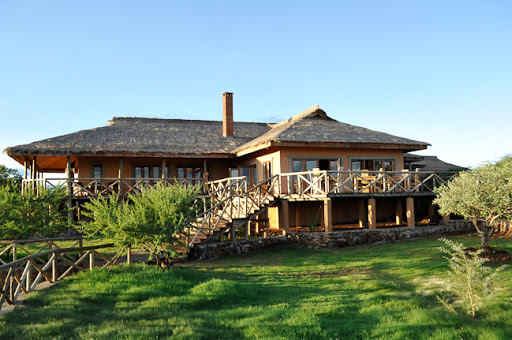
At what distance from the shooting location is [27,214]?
1359 cm

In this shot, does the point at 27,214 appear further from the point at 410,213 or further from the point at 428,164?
the point at 428,164

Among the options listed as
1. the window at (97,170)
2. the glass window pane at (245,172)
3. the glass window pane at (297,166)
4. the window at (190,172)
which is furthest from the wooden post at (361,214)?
the window at (97,170)

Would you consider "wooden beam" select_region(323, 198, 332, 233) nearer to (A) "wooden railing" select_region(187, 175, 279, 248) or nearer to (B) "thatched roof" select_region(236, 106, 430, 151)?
(A) "wooden railing" select_region(187, 175, 279, 248)

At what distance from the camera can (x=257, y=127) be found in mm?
26531

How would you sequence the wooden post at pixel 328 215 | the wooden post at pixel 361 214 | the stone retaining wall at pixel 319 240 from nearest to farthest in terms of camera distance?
the stone retaining wall at pixel 319 240 < the wooden post at pixel 328 215 < the wooden post at pixel 361 214

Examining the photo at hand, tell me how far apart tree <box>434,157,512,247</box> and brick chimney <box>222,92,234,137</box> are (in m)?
14.3

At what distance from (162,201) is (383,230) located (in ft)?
28.8

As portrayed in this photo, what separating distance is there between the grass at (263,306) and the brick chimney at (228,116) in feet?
43.9

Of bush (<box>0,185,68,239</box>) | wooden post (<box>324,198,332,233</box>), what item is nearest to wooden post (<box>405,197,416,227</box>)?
wooden post (<box>324,198,332,233</box>)

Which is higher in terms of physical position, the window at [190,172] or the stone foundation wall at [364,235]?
the window at [190,172]

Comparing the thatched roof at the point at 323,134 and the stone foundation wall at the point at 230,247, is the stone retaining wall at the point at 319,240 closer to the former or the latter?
the stone foundation wall at the point at 230,247

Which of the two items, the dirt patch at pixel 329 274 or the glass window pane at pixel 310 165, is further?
the glass window pane at pixel 310 165

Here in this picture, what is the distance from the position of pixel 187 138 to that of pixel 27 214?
33.2 ft

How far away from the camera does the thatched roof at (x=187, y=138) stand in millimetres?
18281
